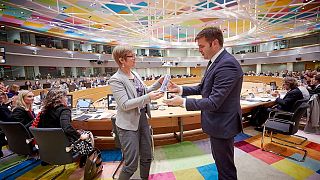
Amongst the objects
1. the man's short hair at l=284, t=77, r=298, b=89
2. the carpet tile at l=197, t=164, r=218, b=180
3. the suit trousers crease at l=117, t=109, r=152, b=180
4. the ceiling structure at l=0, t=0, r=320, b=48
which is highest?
the ceiling structure at l=0, t=0, r=320, b=48

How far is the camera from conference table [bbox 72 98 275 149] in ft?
11.1

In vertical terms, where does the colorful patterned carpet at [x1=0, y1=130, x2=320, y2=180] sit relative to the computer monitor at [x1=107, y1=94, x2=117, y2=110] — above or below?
below

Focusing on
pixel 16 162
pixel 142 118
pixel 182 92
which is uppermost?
pixel 182 92

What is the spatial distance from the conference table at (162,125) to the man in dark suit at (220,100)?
174 cm

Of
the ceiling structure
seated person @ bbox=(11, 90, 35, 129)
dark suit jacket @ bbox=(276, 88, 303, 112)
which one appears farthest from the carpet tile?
the ceiling structure

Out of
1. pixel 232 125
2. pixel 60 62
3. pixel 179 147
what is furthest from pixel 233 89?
pixel 60 62

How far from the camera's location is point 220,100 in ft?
4.56

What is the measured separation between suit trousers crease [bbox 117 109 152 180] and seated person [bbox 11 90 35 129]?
7.00 ft

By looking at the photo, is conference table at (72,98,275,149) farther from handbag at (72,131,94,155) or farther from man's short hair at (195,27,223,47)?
man's short hair at (195,27,223,47)

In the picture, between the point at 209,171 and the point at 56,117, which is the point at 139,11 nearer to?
the point at 56,117

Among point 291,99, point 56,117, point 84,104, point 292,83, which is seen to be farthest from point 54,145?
point 292,83

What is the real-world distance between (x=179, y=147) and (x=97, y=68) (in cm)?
1844

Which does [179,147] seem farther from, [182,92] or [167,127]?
[182,92]

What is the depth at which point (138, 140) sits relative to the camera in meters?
1.86
